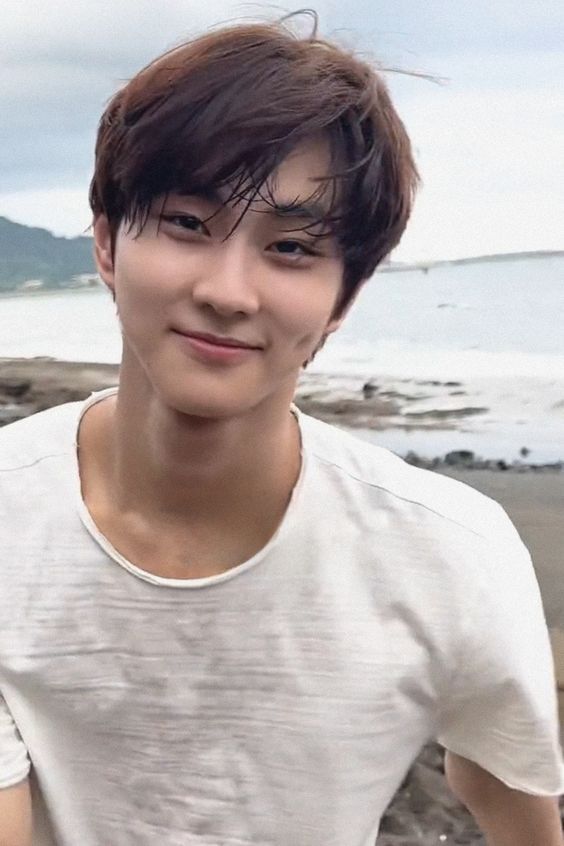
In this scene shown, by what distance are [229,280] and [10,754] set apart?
41 centimetres

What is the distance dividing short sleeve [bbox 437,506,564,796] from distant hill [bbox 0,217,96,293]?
1.71 metres

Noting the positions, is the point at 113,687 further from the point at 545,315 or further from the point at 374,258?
the point at 545,315

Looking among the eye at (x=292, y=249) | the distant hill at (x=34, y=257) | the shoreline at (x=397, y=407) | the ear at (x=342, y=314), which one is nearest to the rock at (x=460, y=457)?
the shoreline at (x=397, y=407)

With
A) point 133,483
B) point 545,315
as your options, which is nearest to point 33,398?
point 545,315

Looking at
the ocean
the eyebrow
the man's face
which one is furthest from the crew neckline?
the ocean

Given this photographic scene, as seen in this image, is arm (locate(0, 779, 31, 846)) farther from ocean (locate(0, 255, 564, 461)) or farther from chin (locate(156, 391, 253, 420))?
ocean (locate(0, 255, 564, 461))

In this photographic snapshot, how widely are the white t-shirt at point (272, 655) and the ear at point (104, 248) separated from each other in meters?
0.14

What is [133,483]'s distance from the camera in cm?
86

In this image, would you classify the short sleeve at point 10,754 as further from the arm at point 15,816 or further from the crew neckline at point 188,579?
the crew neckline at point 188,579

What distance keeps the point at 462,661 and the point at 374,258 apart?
30 centimetres

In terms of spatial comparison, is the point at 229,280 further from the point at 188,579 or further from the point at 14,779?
the point at 14,779

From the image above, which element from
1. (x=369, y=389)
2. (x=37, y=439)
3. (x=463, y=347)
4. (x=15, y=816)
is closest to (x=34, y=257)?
(x=369, y=389)

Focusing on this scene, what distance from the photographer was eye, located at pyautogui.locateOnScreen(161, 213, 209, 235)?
0.74 metres

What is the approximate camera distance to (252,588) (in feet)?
2.71
